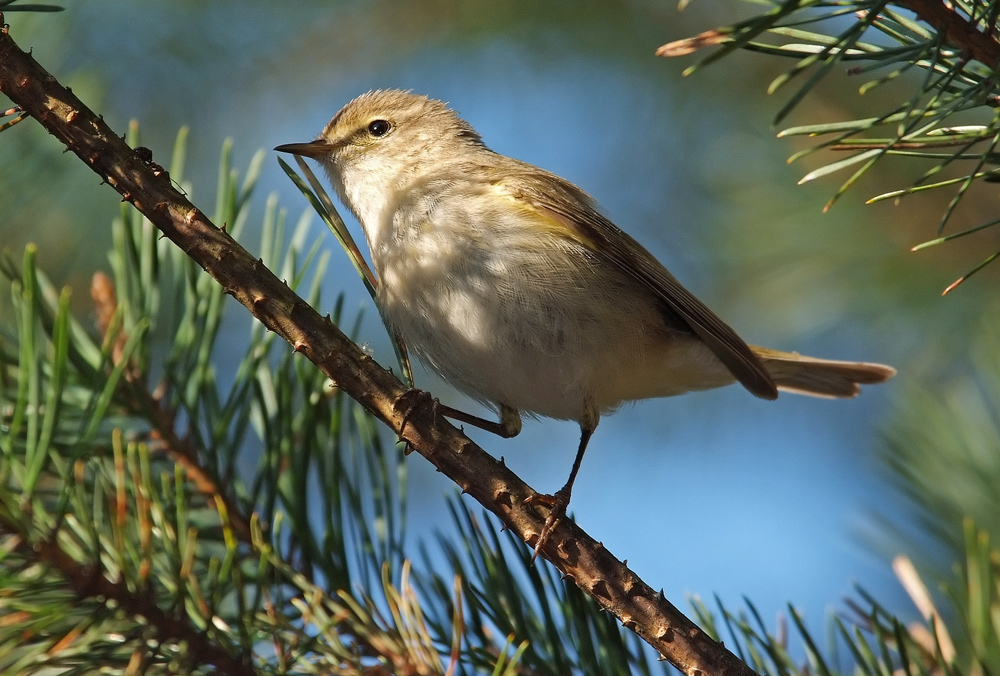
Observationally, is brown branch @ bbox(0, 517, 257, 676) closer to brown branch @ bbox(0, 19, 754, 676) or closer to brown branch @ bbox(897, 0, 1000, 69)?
brown branch @ bbox(0, 19, 754, 676)

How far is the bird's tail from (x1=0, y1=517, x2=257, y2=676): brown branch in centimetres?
214

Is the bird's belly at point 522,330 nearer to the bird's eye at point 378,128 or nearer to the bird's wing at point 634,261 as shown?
the bird's wing at point 634,261

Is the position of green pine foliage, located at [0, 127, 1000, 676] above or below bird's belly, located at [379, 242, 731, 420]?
below

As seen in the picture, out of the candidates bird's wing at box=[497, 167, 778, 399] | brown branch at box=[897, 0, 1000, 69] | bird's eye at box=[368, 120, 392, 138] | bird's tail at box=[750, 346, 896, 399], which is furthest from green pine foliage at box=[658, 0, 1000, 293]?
A: bird's eye at box=[368, 120, 392, 138]

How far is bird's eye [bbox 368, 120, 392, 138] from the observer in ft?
11.0

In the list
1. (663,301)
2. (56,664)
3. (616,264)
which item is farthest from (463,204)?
(56,664)

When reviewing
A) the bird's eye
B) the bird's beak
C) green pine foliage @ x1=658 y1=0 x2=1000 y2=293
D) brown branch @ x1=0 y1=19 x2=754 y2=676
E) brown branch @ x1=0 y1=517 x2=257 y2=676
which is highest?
the bird's eye

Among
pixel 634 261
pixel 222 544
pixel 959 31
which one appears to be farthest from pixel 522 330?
pixel 959 31

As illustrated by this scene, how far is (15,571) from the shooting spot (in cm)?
148

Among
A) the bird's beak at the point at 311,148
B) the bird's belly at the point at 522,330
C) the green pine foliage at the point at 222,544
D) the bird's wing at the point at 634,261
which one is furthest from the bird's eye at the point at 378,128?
the green pine foliage at the point at 222,544

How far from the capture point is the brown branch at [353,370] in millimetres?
1414

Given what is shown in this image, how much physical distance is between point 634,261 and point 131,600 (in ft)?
5.90

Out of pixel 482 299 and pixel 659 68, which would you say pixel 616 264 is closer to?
pixel 482 299

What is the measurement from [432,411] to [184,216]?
52 cm
